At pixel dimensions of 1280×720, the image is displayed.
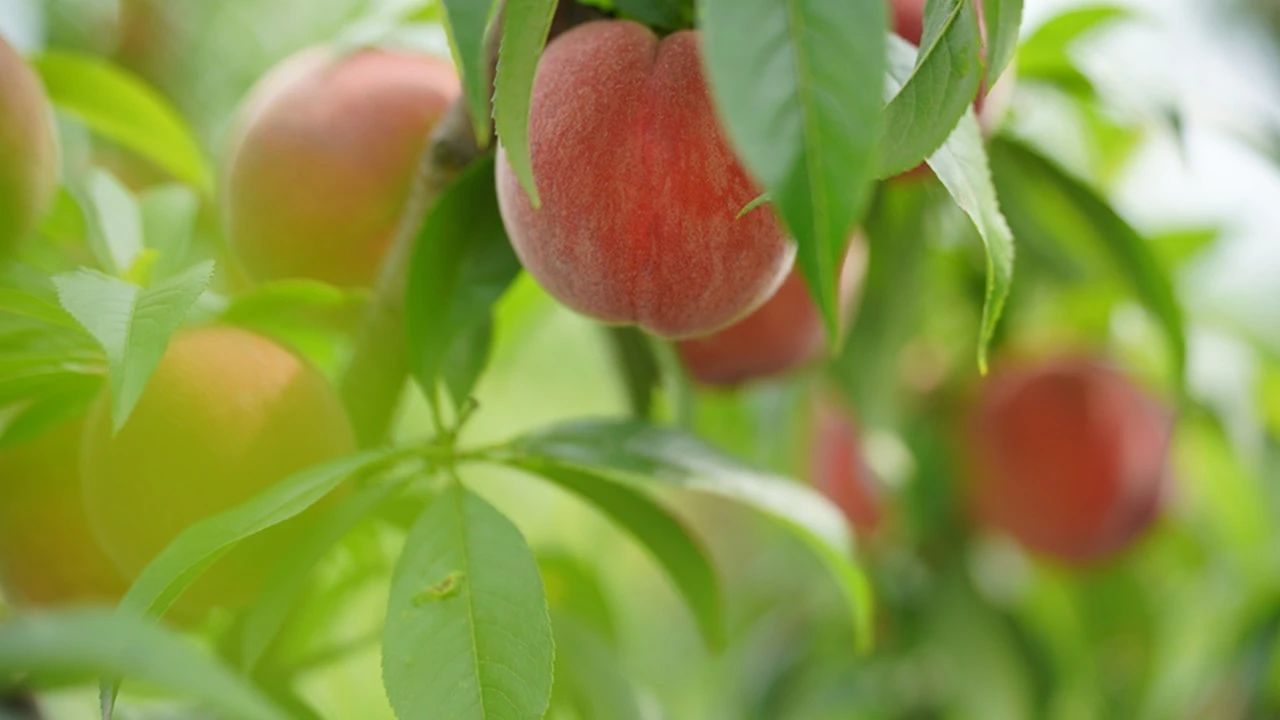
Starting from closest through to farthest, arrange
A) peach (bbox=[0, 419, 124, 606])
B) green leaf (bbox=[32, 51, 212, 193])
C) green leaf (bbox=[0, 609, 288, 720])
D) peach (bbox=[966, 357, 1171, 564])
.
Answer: green leaf (bbox=[0, 609, 288, 720]) → peach (bbox=[0, 419, 124, 606]) → green leaf (bbox=[32, 51, 212, 193]) → peach (bbox=[966, 357, 1171, 564])

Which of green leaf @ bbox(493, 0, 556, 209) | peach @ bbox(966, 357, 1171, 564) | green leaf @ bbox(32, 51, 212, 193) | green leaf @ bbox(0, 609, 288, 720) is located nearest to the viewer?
green leaf @ bbox(0, 609, 288, 720)

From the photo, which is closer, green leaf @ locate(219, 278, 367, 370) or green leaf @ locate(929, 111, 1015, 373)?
green leaf @ locate(929, 111, 1015, 373)

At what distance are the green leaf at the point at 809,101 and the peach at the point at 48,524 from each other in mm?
385

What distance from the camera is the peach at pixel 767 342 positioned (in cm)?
63

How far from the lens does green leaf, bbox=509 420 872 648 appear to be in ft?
1.65

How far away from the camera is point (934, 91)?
14.1 inches

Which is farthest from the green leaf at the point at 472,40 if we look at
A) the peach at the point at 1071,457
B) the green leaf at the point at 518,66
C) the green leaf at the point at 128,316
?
the peach at the point at 1071,457

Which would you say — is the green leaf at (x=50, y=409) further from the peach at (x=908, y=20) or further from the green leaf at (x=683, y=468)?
the peach at (x=908, y=20)

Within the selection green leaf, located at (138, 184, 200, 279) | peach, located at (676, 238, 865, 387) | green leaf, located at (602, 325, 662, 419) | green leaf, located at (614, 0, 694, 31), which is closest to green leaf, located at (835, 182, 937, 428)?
peach, located at (676, 238, 865, 387)

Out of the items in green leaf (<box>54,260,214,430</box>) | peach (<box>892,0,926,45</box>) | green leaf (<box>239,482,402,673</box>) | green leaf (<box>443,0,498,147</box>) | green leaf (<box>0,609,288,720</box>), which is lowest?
green leaf (<box>239,482,402,673</box>)

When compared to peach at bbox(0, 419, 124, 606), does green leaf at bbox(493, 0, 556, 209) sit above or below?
above

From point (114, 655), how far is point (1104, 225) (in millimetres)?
561

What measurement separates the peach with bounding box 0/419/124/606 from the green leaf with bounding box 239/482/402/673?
12 centimetres

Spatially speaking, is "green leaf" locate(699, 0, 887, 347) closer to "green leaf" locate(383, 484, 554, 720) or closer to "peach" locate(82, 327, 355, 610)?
"green leaf" locate(383, 484, 554, 720)
